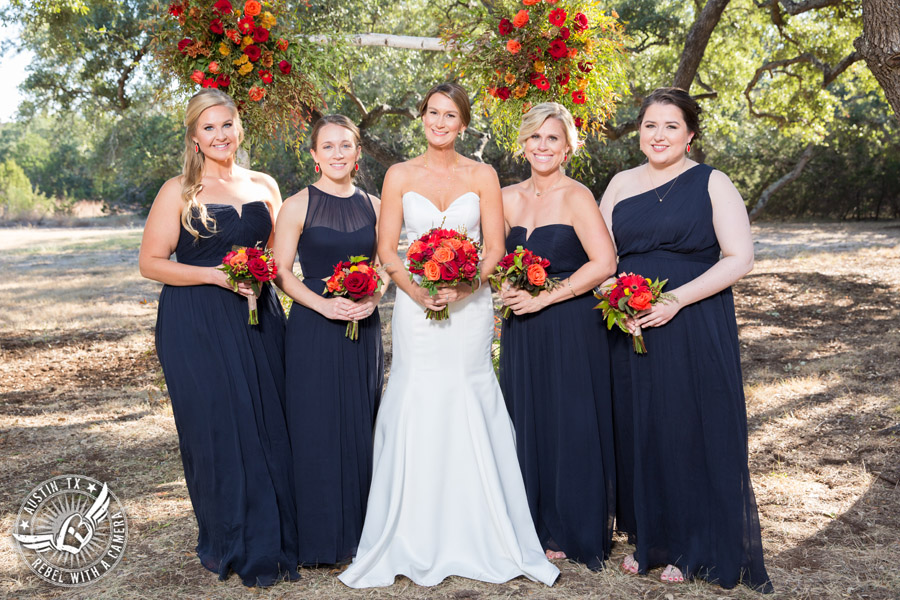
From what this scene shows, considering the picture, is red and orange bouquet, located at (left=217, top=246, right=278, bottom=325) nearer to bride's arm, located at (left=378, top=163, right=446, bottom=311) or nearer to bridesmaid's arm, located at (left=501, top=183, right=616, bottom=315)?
bride's arm, located at (left=378, top=163, right=446, bottom=311)

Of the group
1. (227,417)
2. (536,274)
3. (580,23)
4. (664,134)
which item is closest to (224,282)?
(227,417)

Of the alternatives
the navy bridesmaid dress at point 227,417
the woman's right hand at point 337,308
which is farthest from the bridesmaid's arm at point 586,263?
the navy bridesmaid dress at point 227,417

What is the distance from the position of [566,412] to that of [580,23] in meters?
3.00

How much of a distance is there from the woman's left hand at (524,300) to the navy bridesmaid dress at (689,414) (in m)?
0.55

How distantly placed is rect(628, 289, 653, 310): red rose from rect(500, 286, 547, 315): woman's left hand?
1.94ft

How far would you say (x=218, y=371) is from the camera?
14.1 ft

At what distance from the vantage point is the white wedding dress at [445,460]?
14.2 ft

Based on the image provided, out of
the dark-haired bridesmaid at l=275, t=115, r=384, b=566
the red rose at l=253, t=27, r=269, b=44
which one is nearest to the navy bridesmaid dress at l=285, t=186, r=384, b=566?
the dark-haired bridesmaid at l=275, t=115, r=384, b=566

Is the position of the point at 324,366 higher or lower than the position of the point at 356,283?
lower

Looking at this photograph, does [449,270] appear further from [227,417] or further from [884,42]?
[884,42]

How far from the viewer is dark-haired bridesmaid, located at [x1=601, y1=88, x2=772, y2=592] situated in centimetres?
408

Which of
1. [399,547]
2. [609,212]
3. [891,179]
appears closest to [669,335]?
[609,212]

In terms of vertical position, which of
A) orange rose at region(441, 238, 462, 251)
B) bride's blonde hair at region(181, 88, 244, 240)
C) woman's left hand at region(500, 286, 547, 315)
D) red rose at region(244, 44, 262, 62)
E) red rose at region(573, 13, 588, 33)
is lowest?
woman's left hand at region(500, 286, 547, 315)

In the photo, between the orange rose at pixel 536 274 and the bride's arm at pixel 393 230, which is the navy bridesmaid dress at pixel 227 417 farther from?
the orange rose at pixel 536 274
